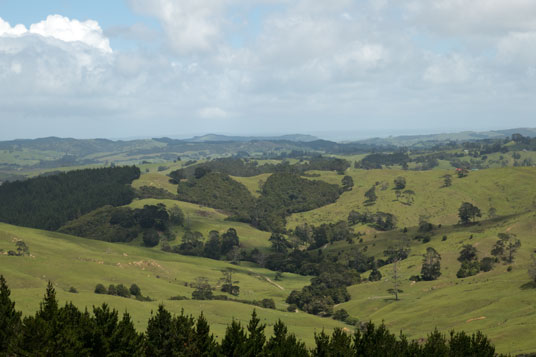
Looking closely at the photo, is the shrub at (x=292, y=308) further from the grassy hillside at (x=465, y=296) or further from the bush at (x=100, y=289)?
the bush at (x=100, y=289)

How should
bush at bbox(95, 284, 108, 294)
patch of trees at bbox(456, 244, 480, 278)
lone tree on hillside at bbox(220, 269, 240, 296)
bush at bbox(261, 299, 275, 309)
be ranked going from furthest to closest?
lone tree on hillside at bbox(220, 269, 240, 296)
patch of trees at bbox(456, 244, 480, 278)
bush at bbox(261, 299, 275, 309)
bush at bbox(95, 284, 108, 294)

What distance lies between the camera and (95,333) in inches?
2140

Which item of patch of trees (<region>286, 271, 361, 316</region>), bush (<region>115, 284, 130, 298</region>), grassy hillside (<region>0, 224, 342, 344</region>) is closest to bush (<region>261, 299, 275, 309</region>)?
grassy hillside (<region>0, 224, 342, 344</region>)

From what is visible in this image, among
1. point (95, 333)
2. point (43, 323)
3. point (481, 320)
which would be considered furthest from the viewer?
point (481, 320)

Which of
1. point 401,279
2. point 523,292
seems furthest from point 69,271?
point 523,292

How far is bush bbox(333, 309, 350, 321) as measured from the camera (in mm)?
126512

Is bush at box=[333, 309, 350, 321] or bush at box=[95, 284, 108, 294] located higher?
bush at box=[95, 284, 108, 294]

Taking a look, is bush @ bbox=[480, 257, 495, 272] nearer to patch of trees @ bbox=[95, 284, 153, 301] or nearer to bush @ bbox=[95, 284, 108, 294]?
patch of trees @ bbox=[95, 284, 153, 301]

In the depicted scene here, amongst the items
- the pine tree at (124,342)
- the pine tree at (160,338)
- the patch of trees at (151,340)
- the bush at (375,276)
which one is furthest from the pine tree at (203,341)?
the bush at (375,276)

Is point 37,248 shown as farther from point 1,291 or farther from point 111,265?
point 1,291

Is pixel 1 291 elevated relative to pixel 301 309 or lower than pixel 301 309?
elevated

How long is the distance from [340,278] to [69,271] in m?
93.0

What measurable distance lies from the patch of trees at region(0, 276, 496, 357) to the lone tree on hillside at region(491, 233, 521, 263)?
95905mm

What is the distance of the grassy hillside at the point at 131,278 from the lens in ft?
344
